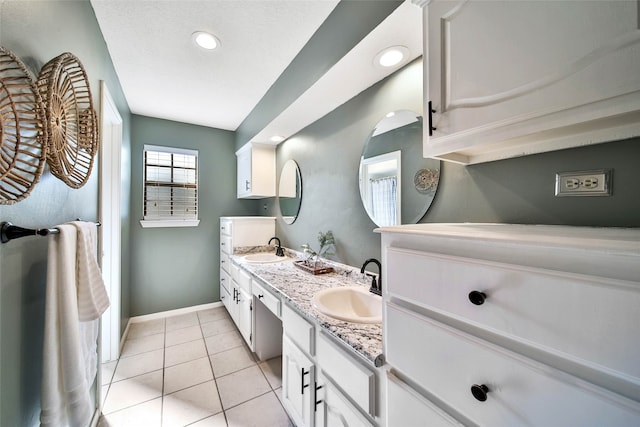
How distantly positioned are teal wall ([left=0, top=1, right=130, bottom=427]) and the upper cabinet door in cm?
132

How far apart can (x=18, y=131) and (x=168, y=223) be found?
106 inches

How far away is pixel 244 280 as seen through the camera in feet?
7.18

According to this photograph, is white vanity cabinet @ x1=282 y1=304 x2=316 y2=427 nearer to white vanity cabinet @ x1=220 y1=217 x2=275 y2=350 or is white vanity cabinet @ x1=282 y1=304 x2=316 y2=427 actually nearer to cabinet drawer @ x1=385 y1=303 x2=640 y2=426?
cabinet drawer @ x1=385 y1=303 x2=640 y2=426

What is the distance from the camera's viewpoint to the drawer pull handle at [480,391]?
0.54 m

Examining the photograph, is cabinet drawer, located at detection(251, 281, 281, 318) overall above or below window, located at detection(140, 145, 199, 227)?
below

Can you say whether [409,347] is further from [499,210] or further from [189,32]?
[189,32]

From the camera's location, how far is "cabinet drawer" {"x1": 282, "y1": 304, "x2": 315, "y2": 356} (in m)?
1.13

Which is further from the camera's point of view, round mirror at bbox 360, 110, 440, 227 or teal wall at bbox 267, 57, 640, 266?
round mirror at bbox 360, 110, 440, 227

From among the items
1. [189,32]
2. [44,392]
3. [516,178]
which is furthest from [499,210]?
[189,32]

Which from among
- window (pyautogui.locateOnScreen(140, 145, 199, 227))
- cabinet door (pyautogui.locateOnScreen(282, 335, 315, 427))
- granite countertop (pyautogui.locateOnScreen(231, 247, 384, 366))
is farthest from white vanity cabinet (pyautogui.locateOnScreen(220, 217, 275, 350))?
cabinet door (pyautogui.locateOnScreen(282, 335, 315, 427))

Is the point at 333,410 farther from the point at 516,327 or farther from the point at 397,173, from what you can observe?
the point at 397,173

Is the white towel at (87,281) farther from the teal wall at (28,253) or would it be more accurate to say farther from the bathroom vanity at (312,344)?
the bathroom vanity at (312,344)

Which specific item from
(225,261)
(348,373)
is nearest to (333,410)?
(348,373)

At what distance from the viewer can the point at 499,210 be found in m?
0.94
